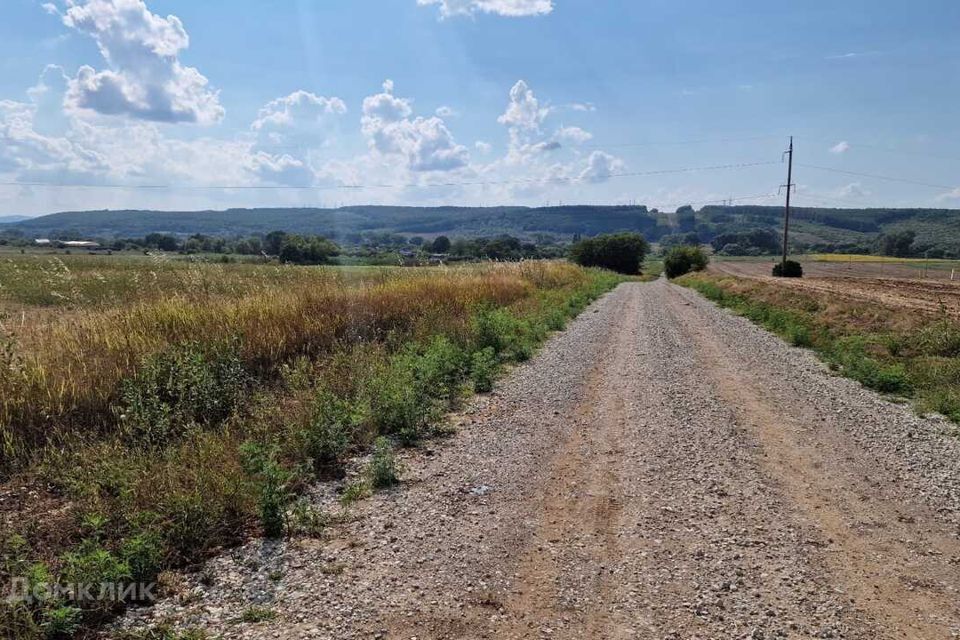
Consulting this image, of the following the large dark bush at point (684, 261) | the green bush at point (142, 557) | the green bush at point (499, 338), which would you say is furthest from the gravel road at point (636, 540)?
the large dark bush at point (684, 261)

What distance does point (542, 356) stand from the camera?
41.5 feet

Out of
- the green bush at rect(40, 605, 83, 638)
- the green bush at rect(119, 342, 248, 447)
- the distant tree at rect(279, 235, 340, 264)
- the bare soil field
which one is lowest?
the bare soil field

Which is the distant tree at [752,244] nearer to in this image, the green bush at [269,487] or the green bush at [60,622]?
the green bush at [269,487]

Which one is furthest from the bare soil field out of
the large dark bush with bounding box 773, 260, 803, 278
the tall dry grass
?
the tall dry grass

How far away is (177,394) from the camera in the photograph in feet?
21.6

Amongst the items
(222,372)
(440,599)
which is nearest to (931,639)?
(440,599)

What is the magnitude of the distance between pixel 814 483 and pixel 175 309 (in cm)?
856

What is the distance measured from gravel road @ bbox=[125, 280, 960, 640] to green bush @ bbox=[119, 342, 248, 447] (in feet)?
7.51

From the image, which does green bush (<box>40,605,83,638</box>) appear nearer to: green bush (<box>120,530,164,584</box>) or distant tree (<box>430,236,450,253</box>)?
green bush (<box>120,530,164,584</box>)

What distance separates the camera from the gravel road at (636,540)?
11.3 feet

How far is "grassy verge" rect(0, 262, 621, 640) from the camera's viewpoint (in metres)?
3.99

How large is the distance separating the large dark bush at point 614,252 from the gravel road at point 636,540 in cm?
9027

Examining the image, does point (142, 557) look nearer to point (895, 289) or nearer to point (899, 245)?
point (895, 289)

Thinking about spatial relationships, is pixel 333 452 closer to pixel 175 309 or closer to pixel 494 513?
pixel 494 513
